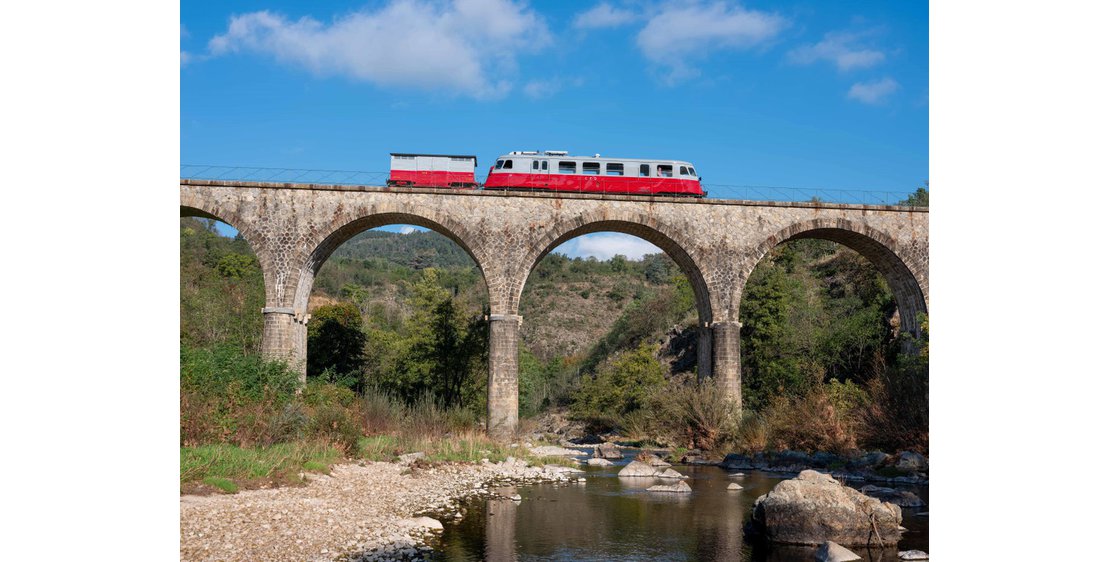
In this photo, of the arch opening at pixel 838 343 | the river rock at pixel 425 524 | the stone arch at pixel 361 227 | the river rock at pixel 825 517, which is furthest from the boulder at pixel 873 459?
the stone arch at pixel 361 227

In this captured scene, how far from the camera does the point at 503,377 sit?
69.4ft

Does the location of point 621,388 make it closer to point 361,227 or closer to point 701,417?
point 701,417

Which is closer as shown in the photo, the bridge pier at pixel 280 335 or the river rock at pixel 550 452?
the river rock at pixel 550 452

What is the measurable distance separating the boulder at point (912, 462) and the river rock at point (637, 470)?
4.70 m

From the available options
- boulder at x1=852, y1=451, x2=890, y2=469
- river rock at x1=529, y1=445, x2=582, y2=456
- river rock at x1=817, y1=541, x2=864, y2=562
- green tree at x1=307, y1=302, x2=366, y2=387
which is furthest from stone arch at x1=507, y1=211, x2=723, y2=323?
river rock at x1=817, y1=541, x2=864, y2=562

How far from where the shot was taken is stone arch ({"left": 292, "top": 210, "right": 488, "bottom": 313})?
21.2 meters

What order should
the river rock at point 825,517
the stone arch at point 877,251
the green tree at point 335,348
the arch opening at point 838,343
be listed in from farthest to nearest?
the green tree at point 335,348 < the stone arch at point 877,251 < the arch opening at point 838,343 < the river rock at point 825,517

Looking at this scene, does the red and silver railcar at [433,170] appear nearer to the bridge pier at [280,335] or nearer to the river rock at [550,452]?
the bridge pier at [280,335]

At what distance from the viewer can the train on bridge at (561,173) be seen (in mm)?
22016

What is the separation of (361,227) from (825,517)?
52.7 feet

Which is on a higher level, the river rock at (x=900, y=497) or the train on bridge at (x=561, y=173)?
the train on bridge at (x=561, y=173)

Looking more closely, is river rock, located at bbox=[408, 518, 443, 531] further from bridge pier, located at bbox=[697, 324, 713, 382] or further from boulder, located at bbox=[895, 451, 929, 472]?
bridge pier, located at bbox=[697, 324, 713, 382]

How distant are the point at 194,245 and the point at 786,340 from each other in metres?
43.1
